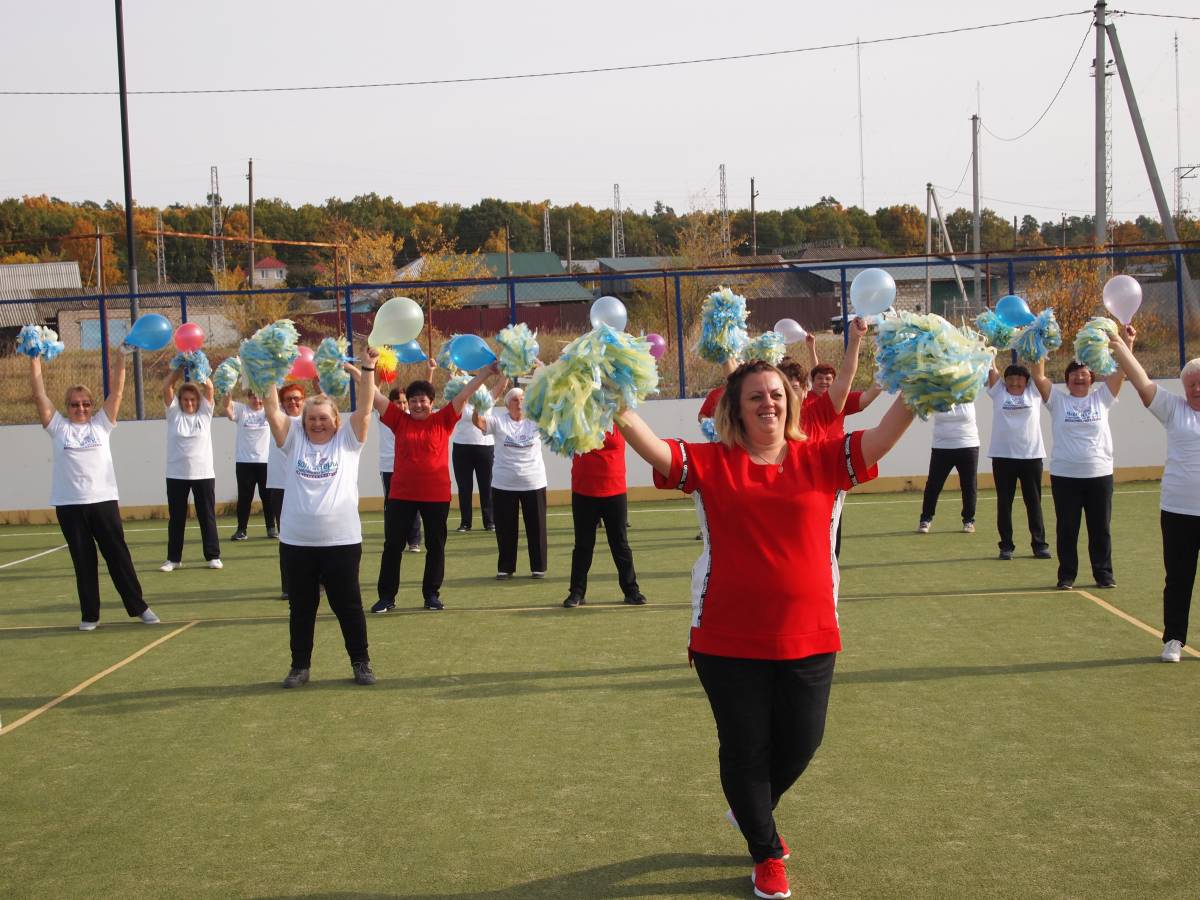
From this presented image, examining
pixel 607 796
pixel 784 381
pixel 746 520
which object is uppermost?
pixel 784 381

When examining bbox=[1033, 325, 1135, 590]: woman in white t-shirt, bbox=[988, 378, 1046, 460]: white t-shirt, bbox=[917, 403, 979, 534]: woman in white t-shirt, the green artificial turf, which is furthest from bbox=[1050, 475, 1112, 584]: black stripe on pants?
bbox=[917, 403, 979, 534]: woman in white t-shirt

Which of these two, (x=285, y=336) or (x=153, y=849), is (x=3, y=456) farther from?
(x=153, y=849)

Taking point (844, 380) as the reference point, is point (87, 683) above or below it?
below

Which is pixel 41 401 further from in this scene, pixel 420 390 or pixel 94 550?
pixel 420 390

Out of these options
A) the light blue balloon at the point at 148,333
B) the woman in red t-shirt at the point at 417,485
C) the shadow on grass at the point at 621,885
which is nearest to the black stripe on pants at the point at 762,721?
the shadow on grass at the point at 621,885

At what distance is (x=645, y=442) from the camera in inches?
154

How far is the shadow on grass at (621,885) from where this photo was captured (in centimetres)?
426

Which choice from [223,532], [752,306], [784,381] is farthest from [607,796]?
[752,306]

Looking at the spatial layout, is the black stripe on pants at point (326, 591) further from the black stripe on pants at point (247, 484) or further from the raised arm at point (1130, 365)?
the black stripe on pants at point (247, 484)

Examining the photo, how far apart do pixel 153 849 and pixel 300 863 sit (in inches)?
26.8

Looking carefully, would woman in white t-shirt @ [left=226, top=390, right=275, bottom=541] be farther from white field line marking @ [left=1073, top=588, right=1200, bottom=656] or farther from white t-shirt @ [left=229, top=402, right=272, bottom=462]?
white field line marking @ [left=1073, top=588, right=1200, bottom=656]

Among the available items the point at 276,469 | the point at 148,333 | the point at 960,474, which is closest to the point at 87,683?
the point at 276,469

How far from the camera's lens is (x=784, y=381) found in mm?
4066

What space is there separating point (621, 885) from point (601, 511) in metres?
5.45
